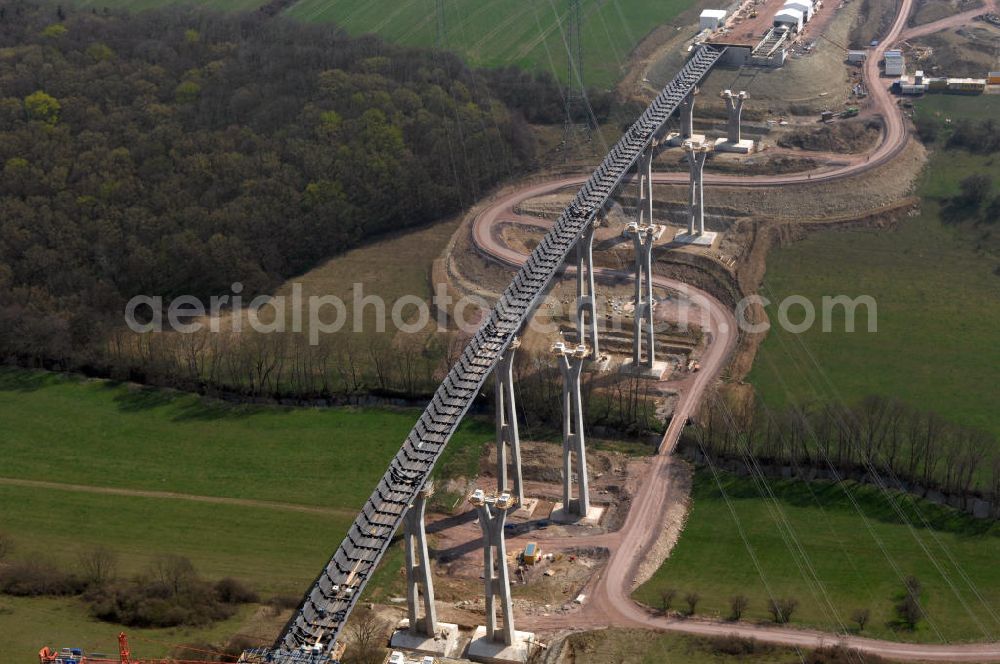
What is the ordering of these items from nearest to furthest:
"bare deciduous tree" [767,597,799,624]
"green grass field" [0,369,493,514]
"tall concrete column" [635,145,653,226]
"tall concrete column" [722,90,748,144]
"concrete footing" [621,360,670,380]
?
"bare deciduous tree" [767,597,799,624], "green grass field" [0,369,493,514], "concrete footing" [621,360,670,380], "tall concrete column" [635,145,653,226], "tall concrete column" [722,90,748,144]

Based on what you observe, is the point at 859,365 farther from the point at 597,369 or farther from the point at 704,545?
the point at 704,545

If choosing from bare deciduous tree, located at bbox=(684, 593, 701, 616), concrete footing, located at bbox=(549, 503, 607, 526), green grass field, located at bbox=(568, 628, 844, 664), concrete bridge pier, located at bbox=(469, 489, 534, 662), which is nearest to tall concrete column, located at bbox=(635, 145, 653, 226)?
concrete footing, located at bbox=(549, 503, 607, 526)

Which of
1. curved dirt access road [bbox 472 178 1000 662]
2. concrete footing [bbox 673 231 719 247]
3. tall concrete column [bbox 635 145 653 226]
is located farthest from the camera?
concrete footing [bbox 673 231 719 247]

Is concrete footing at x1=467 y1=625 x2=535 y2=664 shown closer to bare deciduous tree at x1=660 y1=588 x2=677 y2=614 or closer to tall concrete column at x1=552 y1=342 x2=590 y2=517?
bare deciduous tree at x1=660 y1=588 x2=677 y2=614

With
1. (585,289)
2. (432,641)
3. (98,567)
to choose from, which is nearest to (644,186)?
(585,289)

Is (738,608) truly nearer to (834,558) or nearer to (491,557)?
(834,558)

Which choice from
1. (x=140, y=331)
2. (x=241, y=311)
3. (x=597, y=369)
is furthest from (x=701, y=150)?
(x=140, y=331)
